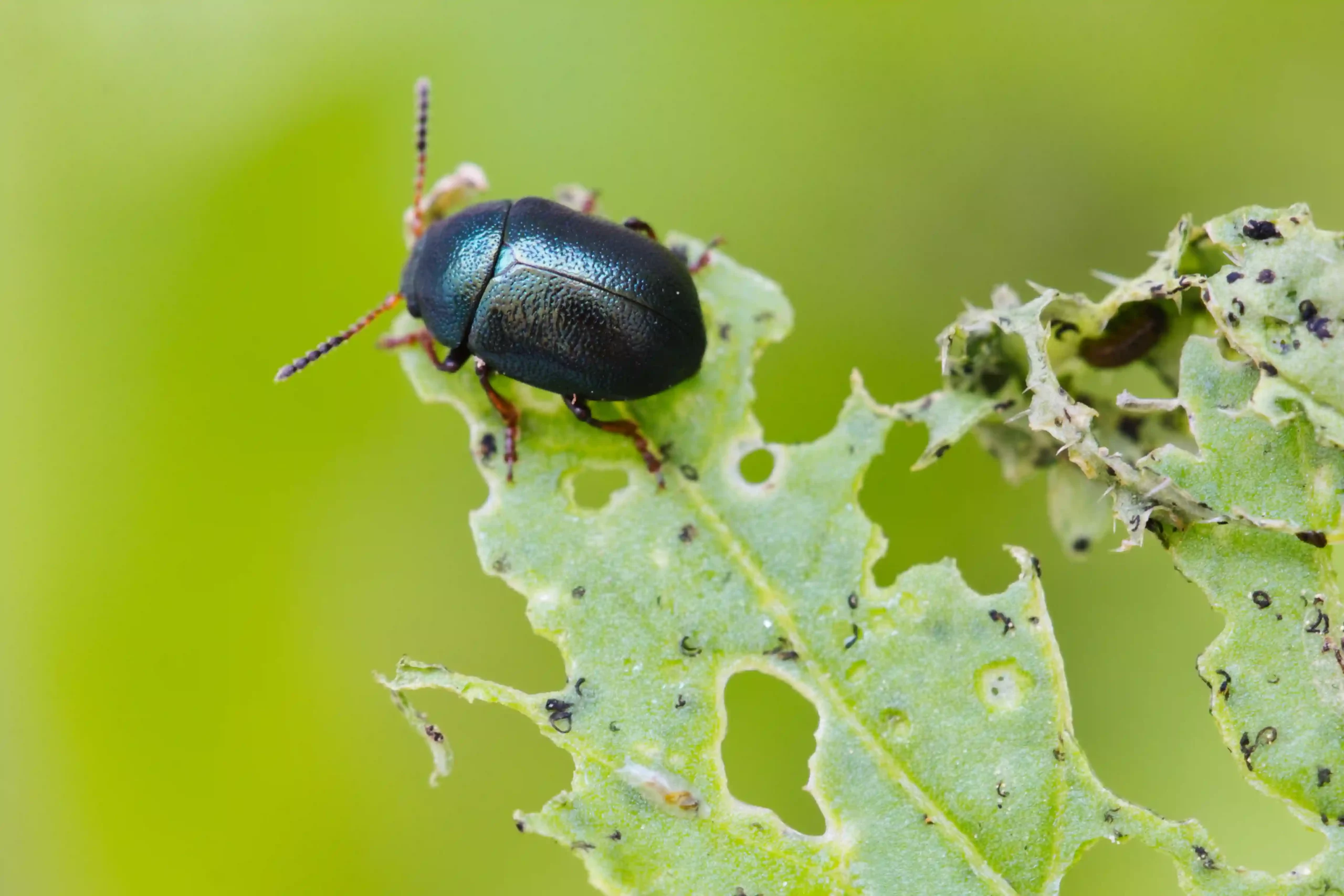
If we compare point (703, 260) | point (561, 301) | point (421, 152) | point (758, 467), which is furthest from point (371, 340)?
point (758, 467)

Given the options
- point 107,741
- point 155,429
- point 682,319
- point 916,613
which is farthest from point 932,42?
point 107,741

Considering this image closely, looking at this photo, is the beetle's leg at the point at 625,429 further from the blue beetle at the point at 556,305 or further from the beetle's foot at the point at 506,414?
the beetle's foot at the point at 506,414

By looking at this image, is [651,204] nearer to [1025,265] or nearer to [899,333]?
[899,333]

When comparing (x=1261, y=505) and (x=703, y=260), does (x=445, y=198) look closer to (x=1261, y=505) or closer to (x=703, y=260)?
(x=703, y=260)

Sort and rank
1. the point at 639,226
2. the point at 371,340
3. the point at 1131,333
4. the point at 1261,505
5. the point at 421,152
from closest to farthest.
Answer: the point at 1261,505
the point at 1131,333
the point at 639,226
the point at 421,152
the point at 371,340

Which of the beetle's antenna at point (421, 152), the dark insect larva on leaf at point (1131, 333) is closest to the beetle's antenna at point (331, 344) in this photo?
the beetle's antenna at point (421, 152)

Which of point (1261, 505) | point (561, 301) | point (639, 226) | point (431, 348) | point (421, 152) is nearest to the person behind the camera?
point (1261, 505)

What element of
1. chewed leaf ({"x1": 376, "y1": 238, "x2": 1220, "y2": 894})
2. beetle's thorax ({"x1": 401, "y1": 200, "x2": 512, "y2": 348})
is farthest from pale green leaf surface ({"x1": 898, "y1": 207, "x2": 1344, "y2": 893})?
beetle's thorax ({"x1": 401, "y1": 200, "x2": 512, "y2": 348})
